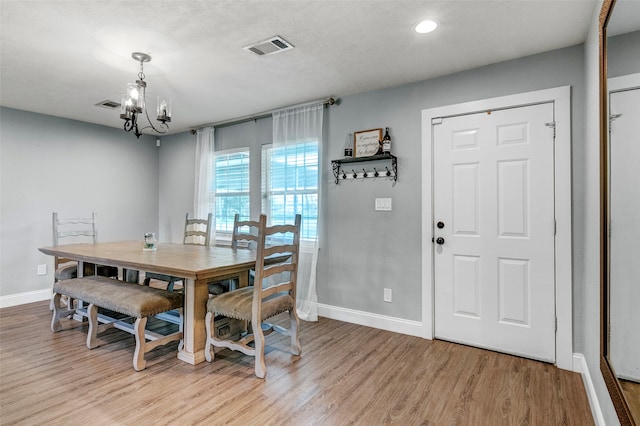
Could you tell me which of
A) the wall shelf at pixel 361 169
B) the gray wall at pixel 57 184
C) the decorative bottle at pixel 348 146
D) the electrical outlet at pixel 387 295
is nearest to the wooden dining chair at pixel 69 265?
the gray wall at pixel 57 184

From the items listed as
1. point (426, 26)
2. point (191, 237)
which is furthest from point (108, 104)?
point (426, 26)

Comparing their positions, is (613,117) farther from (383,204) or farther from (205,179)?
(205,179)

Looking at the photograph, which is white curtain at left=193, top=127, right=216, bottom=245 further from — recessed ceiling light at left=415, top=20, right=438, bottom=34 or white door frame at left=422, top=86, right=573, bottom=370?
white door frame at left=422, top=86, right=573, bottom=370

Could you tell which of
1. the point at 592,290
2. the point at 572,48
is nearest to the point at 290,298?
the point at 592,290

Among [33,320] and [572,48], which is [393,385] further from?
[33,320]

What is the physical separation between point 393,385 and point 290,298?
36.5 inches

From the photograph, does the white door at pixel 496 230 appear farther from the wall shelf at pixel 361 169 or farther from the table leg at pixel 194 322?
the table leg at pixel 194 322

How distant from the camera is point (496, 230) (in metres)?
2.65

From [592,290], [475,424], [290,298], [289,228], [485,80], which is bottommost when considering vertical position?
[475,424]

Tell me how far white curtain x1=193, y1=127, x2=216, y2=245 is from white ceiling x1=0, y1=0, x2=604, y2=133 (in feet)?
4.15

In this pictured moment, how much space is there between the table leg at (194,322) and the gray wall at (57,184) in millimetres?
3008

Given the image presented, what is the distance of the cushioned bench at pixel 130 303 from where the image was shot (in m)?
2.29

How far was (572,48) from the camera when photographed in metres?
2.38

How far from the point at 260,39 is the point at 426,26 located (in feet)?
3.68
